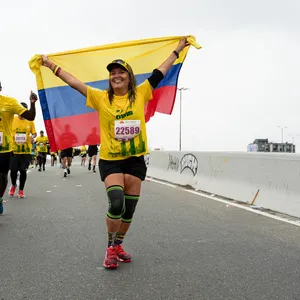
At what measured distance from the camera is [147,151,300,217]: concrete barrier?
295 inches

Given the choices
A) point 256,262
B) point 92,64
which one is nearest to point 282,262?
point 256,262

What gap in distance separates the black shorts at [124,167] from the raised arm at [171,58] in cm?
105

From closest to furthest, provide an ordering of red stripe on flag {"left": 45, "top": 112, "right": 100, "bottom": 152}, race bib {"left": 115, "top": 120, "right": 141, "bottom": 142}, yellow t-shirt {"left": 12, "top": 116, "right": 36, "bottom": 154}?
race bib {"left": 115, "top": 120, "right": 141, "bottom": 142} < red stripe on flag {"left": 45, "top": 112, "right": 100, "bottom": 152} < yellow t-shirt {"left": 12, "top": 116, "right": 36, "bottom": 154}

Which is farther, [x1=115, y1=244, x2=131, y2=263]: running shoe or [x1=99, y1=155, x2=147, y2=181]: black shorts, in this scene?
[x1=115, y1=244, x2=131, y2=263]: running shoe

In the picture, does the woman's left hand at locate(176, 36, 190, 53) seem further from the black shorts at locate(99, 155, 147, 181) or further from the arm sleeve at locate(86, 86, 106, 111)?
the black shorts at locate(99, 155, 147, 181)

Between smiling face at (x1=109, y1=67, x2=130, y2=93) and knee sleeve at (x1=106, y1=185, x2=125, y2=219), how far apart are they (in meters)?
0.98

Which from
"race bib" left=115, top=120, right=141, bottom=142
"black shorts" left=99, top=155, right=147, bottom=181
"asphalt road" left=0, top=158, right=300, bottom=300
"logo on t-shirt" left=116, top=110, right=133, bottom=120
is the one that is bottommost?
"asphalt road" left=0, top=158, right=300, bottom=300

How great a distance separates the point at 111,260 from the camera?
4.17 meters

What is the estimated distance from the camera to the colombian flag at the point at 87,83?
5.52 metres

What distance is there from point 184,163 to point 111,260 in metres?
8.96

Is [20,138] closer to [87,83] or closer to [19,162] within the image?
[19,162]

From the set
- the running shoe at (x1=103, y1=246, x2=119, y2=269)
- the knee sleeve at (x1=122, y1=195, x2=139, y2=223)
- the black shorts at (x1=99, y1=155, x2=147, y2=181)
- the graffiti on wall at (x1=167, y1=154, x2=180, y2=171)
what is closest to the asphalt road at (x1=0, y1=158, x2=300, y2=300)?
the running shoe at (x1=103, y1=246, x2=119, y2=269)

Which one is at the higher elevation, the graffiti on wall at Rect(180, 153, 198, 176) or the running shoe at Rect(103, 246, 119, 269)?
the graffiti on wall at Rect(180, 153, 198, 176)

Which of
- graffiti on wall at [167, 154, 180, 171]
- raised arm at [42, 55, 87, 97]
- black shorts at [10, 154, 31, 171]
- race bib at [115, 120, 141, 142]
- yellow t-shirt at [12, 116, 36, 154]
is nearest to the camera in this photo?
race bib at [115, 120, 141, 142]
